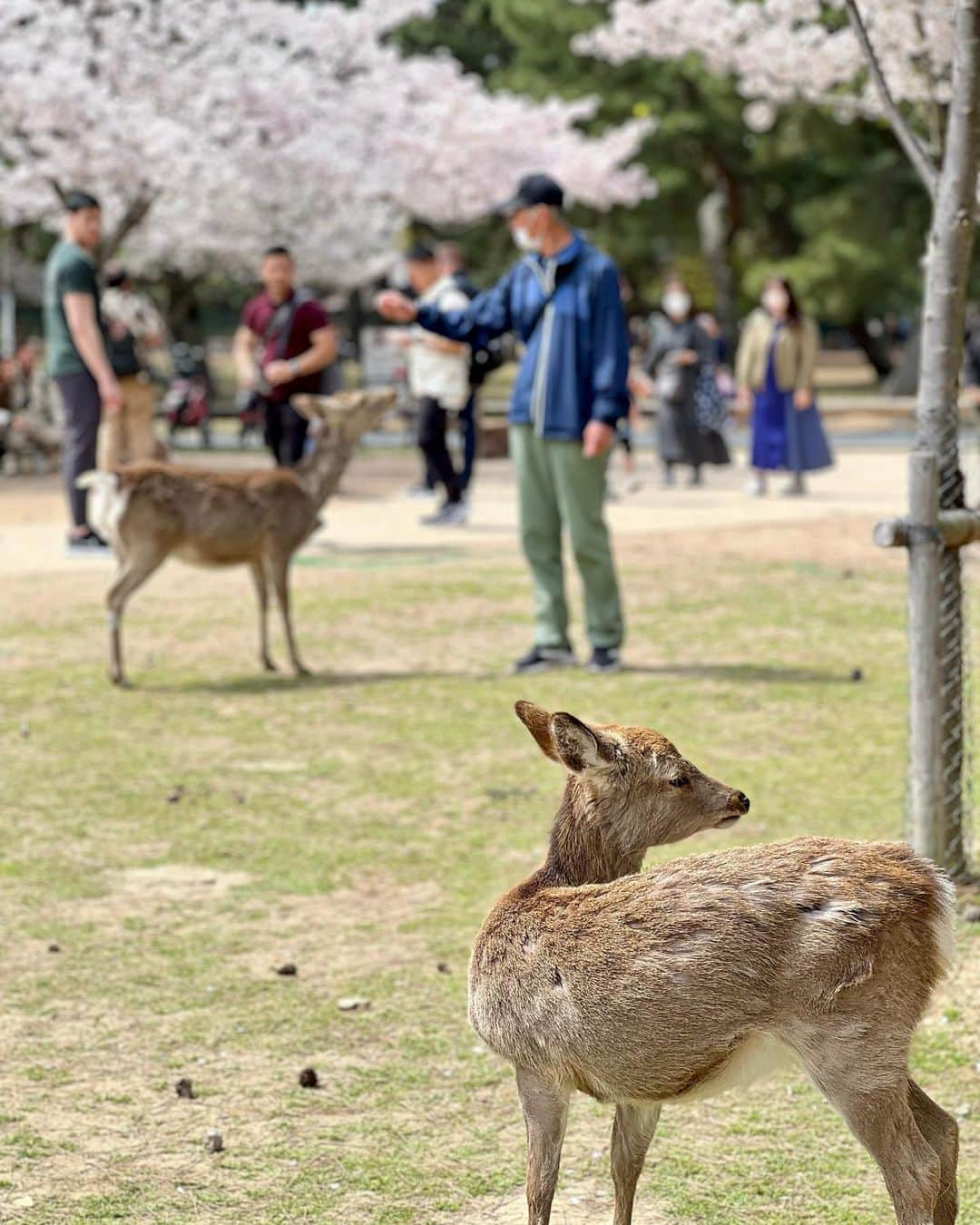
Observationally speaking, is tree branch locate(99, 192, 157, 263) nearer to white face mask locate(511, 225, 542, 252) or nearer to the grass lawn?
the grass lawn

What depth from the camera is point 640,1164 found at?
3.49 meters

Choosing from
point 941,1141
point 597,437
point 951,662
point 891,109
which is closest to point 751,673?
point 597,437

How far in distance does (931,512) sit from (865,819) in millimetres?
1455

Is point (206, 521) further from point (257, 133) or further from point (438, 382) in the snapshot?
point (257, 133)

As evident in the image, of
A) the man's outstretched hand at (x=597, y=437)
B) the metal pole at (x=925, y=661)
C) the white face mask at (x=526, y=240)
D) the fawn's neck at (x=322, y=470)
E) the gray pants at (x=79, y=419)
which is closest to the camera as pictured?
the metal pole at (x=925, y=661)

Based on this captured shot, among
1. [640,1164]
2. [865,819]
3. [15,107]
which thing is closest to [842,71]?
[15,107]

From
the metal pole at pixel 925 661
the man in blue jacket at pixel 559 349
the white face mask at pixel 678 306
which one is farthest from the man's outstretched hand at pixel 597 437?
the white face mask at pixel 678 306

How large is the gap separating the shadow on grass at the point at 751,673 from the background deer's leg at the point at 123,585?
2.27m

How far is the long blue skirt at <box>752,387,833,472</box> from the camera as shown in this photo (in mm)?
17078

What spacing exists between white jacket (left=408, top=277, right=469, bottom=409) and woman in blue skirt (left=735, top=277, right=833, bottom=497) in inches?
126

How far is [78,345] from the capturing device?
12.0 metres

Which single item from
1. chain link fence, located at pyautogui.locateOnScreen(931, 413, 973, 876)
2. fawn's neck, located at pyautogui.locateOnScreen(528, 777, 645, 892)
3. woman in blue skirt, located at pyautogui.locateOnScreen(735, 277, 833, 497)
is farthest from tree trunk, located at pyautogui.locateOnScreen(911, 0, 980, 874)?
woman in blue skirt, located at pyautogui.locateOnScreen(735, 277, 833, 497)

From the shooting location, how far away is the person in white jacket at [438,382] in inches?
582

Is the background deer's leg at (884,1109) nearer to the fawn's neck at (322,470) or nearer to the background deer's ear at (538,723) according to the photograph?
the background deer's ear at (538,723)
